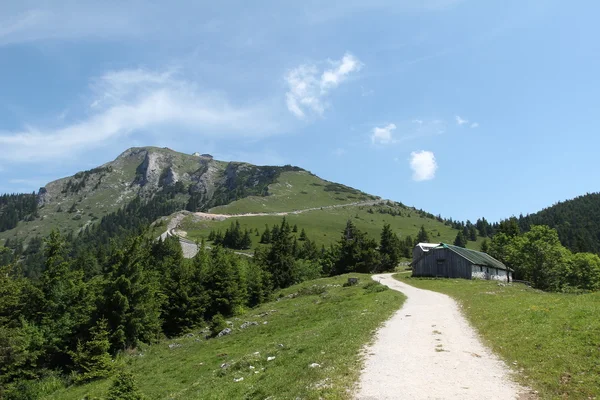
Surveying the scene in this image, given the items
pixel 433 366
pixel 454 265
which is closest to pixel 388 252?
pixel 454 265

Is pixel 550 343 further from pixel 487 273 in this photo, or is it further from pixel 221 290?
pixel 487 273

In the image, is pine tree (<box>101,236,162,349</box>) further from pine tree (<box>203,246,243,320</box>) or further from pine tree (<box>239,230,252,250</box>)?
pine tree (<box>239,230,252,250</box>)

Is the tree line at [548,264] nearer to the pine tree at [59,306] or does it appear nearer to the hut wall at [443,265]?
the hut wall at [443,265]

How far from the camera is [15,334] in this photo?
1364 inches

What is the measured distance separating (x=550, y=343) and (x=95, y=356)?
123 feet

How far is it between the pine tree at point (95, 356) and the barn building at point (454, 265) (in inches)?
2278

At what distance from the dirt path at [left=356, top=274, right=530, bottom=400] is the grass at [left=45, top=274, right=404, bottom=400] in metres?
0.90

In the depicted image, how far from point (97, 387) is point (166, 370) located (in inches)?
228

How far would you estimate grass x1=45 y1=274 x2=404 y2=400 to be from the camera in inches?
575

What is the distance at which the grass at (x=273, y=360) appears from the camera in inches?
575

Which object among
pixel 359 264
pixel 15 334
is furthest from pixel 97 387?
pixel 359 264

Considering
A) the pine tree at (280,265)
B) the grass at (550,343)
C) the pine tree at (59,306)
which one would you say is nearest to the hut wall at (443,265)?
the pine tree at (280,265)

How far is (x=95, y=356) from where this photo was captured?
36375 millimetres

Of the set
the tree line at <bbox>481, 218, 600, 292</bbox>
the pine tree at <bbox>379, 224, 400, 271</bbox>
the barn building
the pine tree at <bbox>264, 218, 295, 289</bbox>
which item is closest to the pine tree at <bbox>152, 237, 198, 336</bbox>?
the pine tree at <bbox>264, 218, 295, 289</bbox>
